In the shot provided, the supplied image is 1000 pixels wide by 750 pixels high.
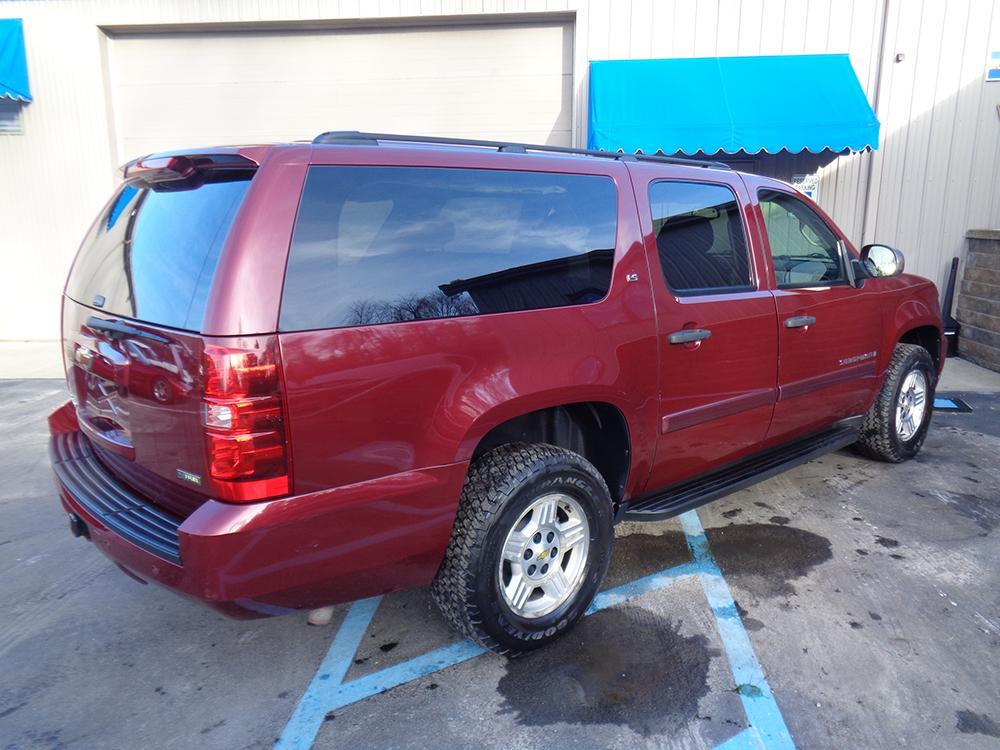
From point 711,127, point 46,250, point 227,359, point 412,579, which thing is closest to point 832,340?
point 412,579

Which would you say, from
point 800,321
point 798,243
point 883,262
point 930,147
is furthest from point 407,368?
point 930,147

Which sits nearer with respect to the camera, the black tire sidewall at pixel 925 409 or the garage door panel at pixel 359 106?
the black tire sidewall at pixel 925 409

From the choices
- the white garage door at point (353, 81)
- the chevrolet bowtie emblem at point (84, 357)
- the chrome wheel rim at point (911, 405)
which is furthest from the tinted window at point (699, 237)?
the white garage door at point (353, 81)

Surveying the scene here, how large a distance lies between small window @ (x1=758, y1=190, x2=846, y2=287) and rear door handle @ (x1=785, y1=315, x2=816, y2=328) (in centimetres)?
19

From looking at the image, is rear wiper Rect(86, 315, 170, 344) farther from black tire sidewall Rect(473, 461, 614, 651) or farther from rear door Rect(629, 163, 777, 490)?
rear door Rect(629, 163, 777, 490)

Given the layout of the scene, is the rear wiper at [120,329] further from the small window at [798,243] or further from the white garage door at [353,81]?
the white garage door at [353,81]

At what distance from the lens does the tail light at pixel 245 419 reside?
2066 millimetres

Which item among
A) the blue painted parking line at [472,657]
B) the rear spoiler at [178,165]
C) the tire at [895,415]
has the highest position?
the rear spoiler at [178,165]

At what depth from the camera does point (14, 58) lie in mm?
9406

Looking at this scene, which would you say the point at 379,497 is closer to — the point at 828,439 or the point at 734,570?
the point at 734,570

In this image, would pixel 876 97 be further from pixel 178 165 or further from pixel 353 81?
pixel 178 165

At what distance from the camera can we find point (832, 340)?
13.4 feet

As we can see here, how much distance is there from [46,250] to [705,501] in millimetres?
10057

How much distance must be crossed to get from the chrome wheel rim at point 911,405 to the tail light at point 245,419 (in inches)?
167
